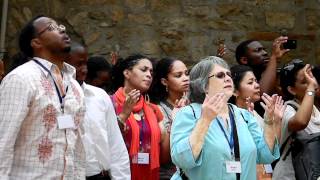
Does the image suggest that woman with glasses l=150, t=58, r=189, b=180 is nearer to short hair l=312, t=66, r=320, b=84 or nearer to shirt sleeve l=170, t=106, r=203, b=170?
short hair l=312, t=66, r=320, b=84

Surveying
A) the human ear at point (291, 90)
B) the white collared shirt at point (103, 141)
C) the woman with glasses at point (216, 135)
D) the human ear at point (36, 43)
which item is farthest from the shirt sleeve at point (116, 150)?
the human ear at point (291, 90)

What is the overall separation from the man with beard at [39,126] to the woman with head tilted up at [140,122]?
0.84m

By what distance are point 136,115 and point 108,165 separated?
0.64m

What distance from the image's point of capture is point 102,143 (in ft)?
11.2

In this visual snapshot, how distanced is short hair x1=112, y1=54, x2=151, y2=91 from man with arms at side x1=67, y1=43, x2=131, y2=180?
75 cm

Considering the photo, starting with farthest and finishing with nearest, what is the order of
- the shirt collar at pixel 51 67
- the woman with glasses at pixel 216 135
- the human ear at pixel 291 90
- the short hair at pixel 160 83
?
the short hair at pixel 160 83, the human ear at pixel 291 90, the shirt collar at pixel 51 67, the woman with glasses at pixel 216 135

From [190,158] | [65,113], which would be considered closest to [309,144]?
[190,158]

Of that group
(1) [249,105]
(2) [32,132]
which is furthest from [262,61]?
(2) [32,132]

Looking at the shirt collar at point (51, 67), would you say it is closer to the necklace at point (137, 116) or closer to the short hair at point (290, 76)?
the necklace at point (137, 116)

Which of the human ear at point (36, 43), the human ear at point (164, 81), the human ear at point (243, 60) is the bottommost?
the human ear at point (164, 81)

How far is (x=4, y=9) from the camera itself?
6.05 meters

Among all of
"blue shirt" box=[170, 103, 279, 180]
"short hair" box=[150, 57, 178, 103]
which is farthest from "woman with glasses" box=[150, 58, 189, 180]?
"blue shirt" box=[170, 103, 279, 180]

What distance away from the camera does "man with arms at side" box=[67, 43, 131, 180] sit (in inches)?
134

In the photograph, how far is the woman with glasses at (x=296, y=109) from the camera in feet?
12.6
